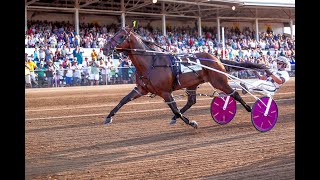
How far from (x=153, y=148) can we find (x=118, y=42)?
2440 millimetres

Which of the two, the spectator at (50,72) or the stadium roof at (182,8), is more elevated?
the stadium roof at (182,8)

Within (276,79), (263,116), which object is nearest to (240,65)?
(276,79)

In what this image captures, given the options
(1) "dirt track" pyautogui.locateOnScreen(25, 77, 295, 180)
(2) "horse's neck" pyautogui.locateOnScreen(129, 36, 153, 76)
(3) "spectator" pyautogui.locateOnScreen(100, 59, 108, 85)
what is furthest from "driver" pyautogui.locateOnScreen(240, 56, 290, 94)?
(3) "spectator" pyautogui.locateOnScreen(100, 59, 108, 85)

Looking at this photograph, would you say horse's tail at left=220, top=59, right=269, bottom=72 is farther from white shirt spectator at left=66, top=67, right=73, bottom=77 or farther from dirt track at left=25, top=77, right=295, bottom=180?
white shirt spectator at left=66, top=67, right=73, bottom=77

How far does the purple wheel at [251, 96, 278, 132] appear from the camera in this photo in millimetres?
8180

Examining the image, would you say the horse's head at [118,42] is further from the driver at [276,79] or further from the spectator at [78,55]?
the spectator at [78,55]

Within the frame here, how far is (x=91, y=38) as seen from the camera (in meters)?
26.2

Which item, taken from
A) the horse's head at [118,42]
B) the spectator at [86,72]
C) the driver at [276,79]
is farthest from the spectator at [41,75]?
the driver at [276,79]

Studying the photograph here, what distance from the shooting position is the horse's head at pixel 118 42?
27.3 ft

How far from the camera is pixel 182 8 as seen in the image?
111ft

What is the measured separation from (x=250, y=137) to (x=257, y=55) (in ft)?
79.5
